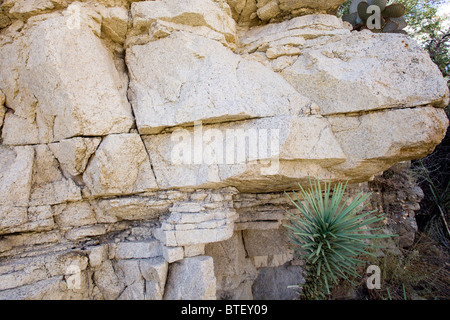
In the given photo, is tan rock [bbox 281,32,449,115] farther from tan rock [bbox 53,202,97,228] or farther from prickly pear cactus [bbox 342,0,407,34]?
tan rock [bbox 53,202,97,228]

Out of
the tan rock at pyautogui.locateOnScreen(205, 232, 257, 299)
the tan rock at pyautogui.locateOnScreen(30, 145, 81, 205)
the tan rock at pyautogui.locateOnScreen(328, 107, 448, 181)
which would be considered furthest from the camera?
the tan rock at pyautogui.locateOnScreen(205, 232, 257, 299)

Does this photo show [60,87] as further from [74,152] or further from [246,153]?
[246,153]

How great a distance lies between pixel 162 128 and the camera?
290 centimetres

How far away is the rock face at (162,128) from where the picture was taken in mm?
2652

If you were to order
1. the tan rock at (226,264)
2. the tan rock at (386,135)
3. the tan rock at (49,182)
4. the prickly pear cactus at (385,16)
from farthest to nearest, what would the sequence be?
the tan rock at (226,264)
the prickly pear cactus at (385,16)
the tan rock at (49,182)
the tan rock at (386,135)

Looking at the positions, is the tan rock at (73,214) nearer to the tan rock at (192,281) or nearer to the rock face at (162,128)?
the rock face at (162,128)

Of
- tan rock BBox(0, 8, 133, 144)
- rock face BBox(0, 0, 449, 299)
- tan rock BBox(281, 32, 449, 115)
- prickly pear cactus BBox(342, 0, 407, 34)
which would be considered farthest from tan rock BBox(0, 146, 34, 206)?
prickly pear cactus BBox(342, 0, 407, 34)

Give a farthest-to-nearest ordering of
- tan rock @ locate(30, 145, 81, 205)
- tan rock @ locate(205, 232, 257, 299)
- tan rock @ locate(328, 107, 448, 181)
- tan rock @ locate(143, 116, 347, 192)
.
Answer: tan rock @ locate(205, 232, 257, 299)
tan rock @ locate(30, 145, 81, 205)
tan rock @ locate(143, 116, 347, 192)
tan rock @ locate(328, 107, 448, 181)

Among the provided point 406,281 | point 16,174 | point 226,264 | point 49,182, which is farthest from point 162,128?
point 406,281

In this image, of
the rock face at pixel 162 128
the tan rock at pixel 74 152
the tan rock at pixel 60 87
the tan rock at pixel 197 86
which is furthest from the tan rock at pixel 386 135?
the tan rock at pixel 74 152

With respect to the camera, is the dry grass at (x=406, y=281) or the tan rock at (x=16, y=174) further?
the dry grass at (x=406, y=281)

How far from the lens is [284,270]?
411 centimetres

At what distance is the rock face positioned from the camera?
8.70ft
